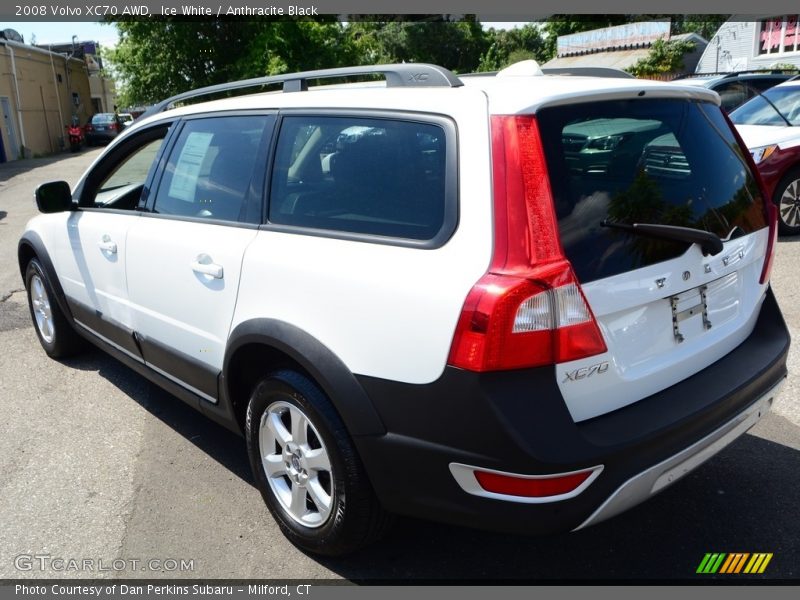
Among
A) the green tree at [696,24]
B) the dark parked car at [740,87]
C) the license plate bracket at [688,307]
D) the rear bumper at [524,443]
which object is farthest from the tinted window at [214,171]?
the green tree at [696,24]

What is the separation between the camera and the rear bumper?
2.11 meters

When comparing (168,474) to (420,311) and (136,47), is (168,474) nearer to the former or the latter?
(420,311)

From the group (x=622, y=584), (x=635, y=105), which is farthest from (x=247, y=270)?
(x=622, y=584)

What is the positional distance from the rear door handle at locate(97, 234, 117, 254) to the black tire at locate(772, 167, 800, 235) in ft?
21.9

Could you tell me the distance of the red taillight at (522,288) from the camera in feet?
6.89

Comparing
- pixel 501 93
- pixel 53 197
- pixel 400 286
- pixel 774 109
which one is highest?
pixel 501 93

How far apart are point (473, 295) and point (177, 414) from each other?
2.76 metres

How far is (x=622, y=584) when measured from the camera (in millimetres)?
2705

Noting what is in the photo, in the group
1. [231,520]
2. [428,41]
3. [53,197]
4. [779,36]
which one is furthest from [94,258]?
[428,41]

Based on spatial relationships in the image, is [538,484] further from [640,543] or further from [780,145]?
[780,145]

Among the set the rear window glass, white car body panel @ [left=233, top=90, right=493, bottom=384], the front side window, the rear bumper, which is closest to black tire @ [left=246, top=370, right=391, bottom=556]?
the rear bumper

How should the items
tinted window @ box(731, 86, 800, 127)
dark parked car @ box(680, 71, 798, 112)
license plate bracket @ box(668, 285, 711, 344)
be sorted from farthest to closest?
dark parked car @ box(680, 71, 798, 112), tinted window @ box(731, 86, 800, 127), license plate bracket @ box(668, 285, 711, 344)

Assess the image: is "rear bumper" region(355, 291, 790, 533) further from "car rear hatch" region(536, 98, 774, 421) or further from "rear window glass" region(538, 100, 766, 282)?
"rear window glass" region(538, 100, 766, 282)

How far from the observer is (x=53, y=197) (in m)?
4.27
